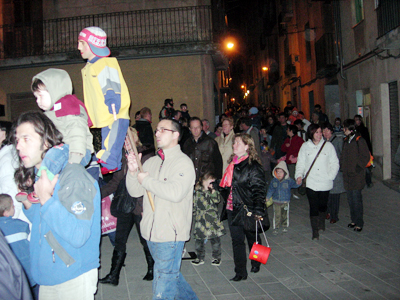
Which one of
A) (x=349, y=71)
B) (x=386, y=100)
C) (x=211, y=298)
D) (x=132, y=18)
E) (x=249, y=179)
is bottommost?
(x=211, y=298)

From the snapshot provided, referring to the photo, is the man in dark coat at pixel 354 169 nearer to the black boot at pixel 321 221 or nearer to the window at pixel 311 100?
the black boot at pixel 321 221

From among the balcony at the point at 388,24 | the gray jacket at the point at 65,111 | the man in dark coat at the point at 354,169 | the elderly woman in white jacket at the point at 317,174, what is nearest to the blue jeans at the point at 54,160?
the gray jacket at the point at 65,111

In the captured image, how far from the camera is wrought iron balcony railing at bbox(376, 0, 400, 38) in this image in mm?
11164

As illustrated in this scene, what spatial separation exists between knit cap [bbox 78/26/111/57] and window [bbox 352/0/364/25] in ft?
43.9

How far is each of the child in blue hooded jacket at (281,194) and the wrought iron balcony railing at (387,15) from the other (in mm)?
6382

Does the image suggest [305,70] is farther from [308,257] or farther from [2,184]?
[2,184]

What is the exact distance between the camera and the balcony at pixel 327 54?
17734 millimetres

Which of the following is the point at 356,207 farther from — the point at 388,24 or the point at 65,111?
the point at 388,24

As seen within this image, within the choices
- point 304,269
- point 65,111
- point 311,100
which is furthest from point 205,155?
point 311,100

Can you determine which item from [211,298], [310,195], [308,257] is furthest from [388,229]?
[211,298]

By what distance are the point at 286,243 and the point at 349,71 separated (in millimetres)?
11561

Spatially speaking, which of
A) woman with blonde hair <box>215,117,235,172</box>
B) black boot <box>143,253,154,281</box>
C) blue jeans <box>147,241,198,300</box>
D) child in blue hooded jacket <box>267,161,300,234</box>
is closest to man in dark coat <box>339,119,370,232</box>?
child in blue hooded jacket <box>267,161,300,234</box>

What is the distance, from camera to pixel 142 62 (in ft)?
51.2

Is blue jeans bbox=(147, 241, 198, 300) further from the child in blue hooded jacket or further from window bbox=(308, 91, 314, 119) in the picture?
window bbox=(308, 91, 314, 119)
